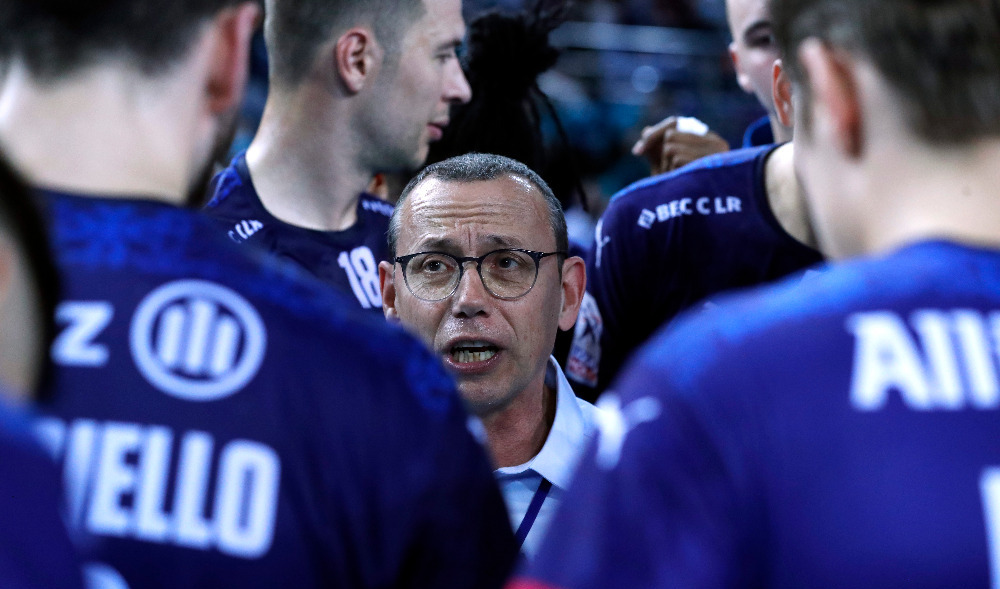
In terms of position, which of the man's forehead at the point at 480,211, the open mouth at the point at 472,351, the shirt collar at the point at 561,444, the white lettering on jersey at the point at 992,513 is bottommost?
the shirt collar at the point at 561,444

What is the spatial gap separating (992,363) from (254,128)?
8631 millimetres

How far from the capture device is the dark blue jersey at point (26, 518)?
916mm

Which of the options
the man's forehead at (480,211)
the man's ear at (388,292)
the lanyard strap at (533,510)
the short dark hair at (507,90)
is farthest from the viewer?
the short dark hair at (507,90)

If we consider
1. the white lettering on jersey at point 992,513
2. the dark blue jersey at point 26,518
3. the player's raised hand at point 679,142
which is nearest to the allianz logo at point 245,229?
the player's raised hand at point 679,142

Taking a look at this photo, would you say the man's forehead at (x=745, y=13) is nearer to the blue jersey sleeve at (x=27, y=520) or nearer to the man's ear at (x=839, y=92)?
the man's ear at (x=839, y=92)

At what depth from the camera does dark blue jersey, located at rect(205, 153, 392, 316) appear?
8.68ft

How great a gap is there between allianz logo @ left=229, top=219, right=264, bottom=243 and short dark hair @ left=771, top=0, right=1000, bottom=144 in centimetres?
179

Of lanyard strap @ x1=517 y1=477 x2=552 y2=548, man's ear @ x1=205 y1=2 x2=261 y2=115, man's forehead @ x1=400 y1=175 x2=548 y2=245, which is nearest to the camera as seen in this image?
man's ear @ x1=205 y1=2 x2=261 y2=115

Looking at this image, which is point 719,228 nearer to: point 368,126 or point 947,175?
point 368,126

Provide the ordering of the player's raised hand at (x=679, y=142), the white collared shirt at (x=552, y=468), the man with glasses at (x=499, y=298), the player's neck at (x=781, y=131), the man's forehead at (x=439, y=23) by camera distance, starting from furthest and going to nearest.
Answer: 1. the player's raised hand at (x=679, y=142)
2. the player's neck at (x=781, y=131)
3. the man's forehead at (x=439, y=23)
4. the man with glasses at (x=499, y=298)
5. the white collared shirt at (x=552, y=468)

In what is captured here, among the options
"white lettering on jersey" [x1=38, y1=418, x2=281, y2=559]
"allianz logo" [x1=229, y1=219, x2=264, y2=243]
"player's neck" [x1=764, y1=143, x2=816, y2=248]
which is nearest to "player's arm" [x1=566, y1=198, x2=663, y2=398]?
"player's neck" [x1=764, y1=143, x2=816, y2=248]

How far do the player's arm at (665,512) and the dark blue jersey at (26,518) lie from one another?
1.31ft

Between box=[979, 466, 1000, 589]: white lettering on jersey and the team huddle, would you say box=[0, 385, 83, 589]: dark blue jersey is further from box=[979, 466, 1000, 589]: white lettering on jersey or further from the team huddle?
box=[979, 466, 1000, 589]: white lettering on jersey

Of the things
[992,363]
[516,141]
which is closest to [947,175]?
[992,363]
